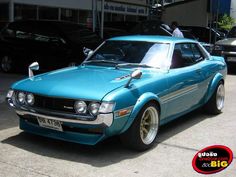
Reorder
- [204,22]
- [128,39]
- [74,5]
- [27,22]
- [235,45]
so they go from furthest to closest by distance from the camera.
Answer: [204,22] < [74,5] < [235,45] < [27,22] < [128,39]

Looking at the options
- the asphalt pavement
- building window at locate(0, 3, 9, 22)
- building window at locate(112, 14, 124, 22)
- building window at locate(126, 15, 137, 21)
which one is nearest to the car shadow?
the asphalt pavement

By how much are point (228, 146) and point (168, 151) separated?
88cm

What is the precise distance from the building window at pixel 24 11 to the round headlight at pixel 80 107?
1277cm

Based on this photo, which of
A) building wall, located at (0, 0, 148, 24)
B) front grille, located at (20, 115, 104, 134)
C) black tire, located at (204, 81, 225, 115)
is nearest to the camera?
front grille, located at (20, 115, 104, 134)

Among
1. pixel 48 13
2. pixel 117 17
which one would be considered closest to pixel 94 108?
pixel 48 13

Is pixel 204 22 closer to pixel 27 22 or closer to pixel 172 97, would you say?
pixel 27 22

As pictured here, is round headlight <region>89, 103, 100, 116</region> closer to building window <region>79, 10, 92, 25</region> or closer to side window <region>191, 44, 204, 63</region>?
side window <region>191, 44, 204, 63</region>

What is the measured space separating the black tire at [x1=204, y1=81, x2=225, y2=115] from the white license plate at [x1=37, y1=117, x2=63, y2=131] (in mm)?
3275

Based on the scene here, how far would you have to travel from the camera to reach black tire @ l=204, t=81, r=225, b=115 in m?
7.37

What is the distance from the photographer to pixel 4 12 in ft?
54.8

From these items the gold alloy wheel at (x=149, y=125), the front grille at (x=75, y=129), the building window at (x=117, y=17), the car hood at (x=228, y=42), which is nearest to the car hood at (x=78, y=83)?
the front grille at (x=75, y=129)

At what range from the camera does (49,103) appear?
5.07 m

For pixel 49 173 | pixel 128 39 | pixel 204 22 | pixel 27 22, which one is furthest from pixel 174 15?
pixel 49 173

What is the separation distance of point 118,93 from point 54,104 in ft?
2.56
